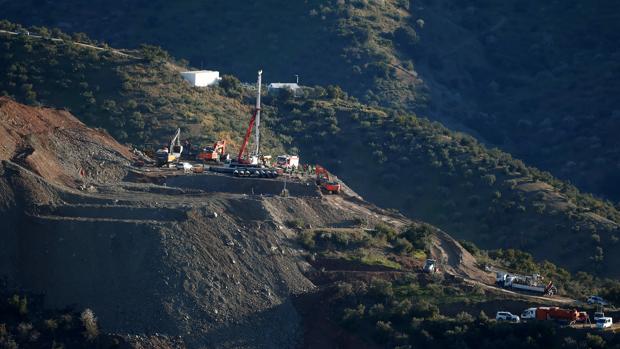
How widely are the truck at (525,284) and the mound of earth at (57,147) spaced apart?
1751 cm

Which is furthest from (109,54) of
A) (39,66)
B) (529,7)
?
(529,7)

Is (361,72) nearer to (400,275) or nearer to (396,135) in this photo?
(396,135)

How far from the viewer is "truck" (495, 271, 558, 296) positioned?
61531 mm

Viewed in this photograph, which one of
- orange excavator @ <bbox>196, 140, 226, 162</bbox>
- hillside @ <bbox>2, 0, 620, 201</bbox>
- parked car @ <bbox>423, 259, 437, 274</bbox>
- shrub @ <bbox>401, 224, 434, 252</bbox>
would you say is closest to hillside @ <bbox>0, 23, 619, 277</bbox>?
orange excavator @ <bbox>196, 140, 226, 162</bbox>

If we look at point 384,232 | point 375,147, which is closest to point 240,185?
point 384,232

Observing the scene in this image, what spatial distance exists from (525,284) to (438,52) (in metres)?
68.0

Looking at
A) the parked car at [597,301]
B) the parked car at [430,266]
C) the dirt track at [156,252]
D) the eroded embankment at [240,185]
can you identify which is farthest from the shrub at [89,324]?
the parked car at [597,301]

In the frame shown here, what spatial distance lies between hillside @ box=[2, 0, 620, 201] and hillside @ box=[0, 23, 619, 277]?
20202mm

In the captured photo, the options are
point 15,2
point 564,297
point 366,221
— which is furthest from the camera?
point 15,2

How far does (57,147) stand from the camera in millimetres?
65625

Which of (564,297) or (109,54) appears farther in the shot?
(109,54)

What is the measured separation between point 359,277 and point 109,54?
3670 cm

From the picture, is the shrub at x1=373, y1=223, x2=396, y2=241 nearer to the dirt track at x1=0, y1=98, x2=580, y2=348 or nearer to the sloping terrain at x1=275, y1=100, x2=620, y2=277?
the dirt track at x1=0, y1=98, x2=580, y2=348

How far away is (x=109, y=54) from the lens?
91.7 meters
